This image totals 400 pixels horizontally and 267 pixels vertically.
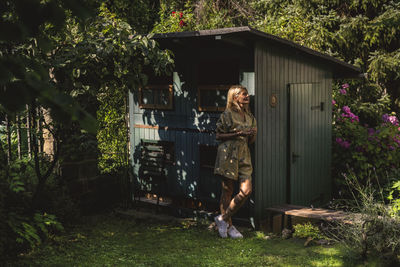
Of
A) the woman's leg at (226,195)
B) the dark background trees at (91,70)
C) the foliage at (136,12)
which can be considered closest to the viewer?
the dark background trees at (91,70)

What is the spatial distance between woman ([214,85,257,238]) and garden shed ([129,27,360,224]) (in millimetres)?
476

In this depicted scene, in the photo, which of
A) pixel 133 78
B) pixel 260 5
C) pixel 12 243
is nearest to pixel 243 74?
pixel 133 78

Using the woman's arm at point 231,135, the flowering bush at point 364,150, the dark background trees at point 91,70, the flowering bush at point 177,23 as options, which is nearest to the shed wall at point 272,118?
the woman's arm at point 231,135

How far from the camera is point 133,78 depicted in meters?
6.21

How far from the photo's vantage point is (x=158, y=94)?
7746 millimetres

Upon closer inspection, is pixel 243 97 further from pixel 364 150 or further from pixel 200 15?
pixel 200 15

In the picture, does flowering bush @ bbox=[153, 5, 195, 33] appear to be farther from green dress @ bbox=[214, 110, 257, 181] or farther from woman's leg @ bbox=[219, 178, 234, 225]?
woman's leg @ bbox=[219, 178, 234, 225]

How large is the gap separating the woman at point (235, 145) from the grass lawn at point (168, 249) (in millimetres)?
470

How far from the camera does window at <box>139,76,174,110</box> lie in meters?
7.56

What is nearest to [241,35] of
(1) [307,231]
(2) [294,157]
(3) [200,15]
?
(2) [294,157]

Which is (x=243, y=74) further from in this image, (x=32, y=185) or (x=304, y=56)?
(x=32, y=185)

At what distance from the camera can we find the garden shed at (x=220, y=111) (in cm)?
665

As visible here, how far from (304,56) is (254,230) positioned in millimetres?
3458

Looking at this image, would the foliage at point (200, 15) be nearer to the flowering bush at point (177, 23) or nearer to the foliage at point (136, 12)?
the flowering bush at point (177, 23)
